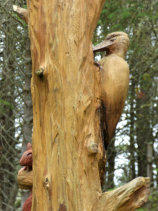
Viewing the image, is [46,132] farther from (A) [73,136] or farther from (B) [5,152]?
(B) [5,152]

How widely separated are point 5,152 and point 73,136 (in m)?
4.71

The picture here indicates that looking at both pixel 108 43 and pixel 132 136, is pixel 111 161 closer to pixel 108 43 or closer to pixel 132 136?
pixel 132 136

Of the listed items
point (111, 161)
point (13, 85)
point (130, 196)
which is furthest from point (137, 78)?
point (130, 196)

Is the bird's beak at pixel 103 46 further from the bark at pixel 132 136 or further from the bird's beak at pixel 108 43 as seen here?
the bark at pixel 132 136

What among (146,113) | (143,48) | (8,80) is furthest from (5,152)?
(143,48)

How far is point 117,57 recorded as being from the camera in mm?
2396

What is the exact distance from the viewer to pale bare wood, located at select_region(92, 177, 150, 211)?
5.98ft

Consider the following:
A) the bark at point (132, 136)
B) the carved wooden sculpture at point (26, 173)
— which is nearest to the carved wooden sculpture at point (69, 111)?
the carved wooden sculpture at point (26, 173)

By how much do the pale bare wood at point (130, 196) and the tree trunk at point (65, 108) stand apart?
1cm

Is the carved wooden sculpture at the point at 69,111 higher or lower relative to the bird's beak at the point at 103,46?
lower

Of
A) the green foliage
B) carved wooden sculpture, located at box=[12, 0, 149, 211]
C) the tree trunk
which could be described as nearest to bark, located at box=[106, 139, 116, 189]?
the green foliage

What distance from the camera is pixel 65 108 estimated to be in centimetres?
203

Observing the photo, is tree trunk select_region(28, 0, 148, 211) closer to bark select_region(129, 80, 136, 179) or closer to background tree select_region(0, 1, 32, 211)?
background tree select_region(0, 1, 32, 211)

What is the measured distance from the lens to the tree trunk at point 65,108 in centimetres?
195
